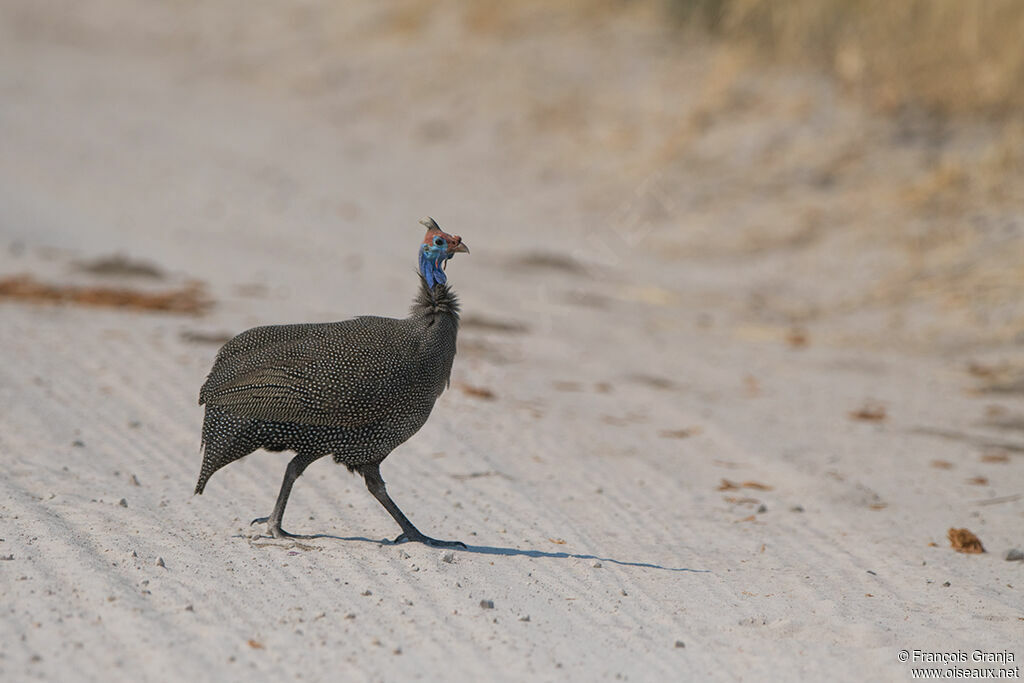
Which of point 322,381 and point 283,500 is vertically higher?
point 322,381

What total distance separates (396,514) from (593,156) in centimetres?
1206

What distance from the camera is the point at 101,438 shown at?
21.5ft

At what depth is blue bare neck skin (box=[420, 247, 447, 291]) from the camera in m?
5.18

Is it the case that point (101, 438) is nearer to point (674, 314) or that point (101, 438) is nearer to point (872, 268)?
point (674, 314)

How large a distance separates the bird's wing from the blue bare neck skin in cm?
26

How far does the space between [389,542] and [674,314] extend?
22.3 ft

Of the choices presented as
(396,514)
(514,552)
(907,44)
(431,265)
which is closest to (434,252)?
(431,265)

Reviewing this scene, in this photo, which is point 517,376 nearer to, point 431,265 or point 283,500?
point 431,265

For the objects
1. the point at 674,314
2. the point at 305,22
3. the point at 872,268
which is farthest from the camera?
the point at 305,22

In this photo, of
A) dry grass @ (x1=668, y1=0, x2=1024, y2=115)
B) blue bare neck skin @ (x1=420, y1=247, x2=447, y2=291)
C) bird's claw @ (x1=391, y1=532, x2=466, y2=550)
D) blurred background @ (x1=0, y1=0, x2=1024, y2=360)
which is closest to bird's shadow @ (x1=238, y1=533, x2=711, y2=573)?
bird's claw @ (x1=391, y1=532, x2=466, y2=550)

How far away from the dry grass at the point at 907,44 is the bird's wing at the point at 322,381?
Result: 11.0m

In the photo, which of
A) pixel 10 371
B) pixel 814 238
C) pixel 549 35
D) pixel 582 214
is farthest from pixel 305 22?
pixel 10 371

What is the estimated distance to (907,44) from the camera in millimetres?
15281

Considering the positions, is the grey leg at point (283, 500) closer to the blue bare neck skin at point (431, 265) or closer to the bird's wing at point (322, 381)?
the bird's wing at point (322, 381)
